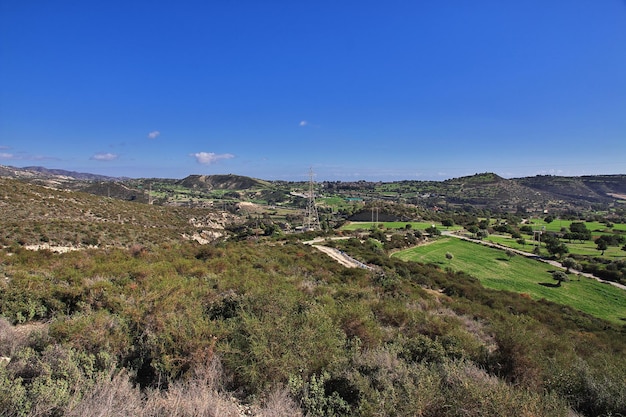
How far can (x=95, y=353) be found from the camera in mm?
4930

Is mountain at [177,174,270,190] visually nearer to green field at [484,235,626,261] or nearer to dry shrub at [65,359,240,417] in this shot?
green field at [484,235,626,261]

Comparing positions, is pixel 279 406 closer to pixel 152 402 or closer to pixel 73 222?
pixel 152 402

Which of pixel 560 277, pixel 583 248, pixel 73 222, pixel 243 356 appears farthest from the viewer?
pixel 583 248

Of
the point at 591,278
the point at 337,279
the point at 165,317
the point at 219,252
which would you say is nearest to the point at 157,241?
the point at 219,252

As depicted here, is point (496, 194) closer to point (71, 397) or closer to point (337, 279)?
point (337, 279)

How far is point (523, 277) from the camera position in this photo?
3067cm

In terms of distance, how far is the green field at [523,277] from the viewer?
79.4 ft

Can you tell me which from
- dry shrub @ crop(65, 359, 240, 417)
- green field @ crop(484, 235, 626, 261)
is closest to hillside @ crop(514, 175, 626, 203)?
green field @ crop(484, 235, 626, 261)

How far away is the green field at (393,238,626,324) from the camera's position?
2419cm

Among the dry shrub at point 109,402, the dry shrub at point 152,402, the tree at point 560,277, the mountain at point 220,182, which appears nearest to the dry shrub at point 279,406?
the dry shrub at point 152,402

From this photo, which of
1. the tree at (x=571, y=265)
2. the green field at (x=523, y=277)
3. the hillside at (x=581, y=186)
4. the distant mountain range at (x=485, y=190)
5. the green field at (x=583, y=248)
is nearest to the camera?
the green field at (x=523, y=277)

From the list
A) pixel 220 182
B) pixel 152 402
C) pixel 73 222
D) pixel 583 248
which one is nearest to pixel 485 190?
pixel 583 248

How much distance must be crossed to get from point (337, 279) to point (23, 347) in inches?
454

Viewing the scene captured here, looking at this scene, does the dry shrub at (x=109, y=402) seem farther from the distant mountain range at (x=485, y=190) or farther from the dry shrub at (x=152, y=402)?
the distant mountain range at (x=485, y=190)
